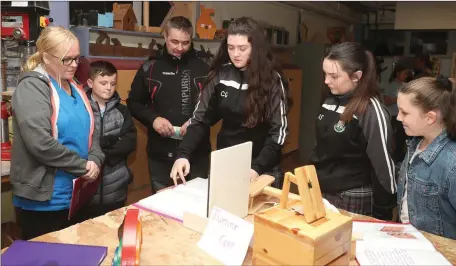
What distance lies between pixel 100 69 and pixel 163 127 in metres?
0.48

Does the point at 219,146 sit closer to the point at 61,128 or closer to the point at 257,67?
the point at 257,67

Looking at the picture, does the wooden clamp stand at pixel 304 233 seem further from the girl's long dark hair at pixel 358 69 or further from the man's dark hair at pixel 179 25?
the man's dark hair at pixel 179 25

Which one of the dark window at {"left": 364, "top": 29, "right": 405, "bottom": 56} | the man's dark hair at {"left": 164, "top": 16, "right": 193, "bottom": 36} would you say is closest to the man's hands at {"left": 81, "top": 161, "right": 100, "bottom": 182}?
the man's dark hair at {"left": 164, "top": 16, "right": 193, "bottom": 36}

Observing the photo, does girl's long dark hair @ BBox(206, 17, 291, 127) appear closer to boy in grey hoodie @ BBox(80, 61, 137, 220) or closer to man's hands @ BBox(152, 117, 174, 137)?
man's hands @ BBox(152, 117, 174, 137)

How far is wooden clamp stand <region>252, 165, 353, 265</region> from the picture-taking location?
102 cm

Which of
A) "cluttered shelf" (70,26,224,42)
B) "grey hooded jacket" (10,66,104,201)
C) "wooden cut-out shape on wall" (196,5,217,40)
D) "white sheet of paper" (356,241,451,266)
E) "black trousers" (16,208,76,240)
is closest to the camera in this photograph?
"white sheet of paper" (356,241,451,266)

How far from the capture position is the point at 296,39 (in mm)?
6270

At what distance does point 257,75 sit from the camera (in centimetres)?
200

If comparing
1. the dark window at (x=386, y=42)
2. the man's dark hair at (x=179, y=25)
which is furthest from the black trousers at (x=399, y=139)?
the dark window at (x=386, y=42)

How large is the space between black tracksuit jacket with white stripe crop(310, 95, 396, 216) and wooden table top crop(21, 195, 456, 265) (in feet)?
1.42

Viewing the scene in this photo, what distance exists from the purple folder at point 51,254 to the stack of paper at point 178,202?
0.31 metres

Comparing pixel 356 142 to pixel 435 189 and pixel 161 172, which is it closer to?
pixel 435 189

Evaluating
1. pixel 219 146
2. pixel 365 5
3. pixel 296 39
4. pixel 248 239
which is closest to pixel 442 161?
pixel 248 239

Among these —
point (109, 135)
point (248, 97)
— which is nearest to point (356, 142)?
point (248, 97)
